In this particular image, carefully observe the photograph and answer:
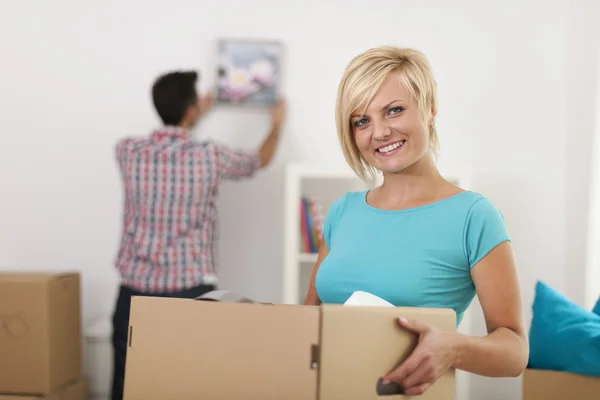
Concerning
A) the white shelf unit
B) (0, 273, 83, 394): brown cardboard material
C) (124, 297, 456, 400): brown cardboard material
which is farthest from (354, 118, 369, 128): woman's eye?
(0, 273, 83, 394): brown cardboard material

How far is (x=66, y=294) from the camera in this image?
106 inches

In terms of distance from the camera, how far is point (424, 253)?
1065mm

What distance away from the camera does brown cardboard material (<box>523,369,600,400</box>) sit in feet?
6.82

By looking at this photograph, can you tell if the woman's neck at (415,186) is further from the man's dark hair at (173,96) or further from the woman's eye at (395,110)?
the man's dark hair at (173,96)

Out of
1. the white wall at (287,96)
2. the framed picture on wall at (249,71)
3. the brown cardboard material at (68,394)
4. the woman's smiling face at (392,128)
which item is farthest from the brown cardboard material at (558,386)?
the brown cardboard material at (68,394)

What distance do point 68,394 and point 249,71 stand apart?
1632mm

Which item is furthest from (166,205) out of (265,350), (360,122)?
(265,350)

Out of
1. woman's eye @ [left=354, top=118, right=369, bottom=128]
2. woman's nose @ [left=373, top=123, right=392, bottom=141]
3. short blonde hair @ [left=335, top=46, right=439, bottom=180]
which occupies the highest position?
short blonde hair @ [left=335, top=46, right=439, bottom=180]

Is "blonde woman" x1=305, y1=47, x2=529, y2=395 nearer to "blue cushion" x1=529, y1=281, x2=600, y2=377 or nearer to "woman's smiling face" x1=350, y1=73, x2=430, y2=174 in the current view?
"woman's smiling face" x1=350, y1=73, x2=430, y2=174

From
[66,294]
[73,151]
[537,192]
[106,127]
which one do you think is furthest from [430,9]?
[66,294]

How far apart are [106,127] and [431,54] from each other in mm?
1596

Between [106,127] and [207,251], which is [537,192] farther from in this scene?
[106,127]

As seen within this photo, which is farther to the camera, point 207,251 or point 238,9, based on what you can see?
point 238,9

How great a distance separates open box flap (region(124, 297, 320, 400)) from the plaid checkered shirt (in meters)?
1.60
